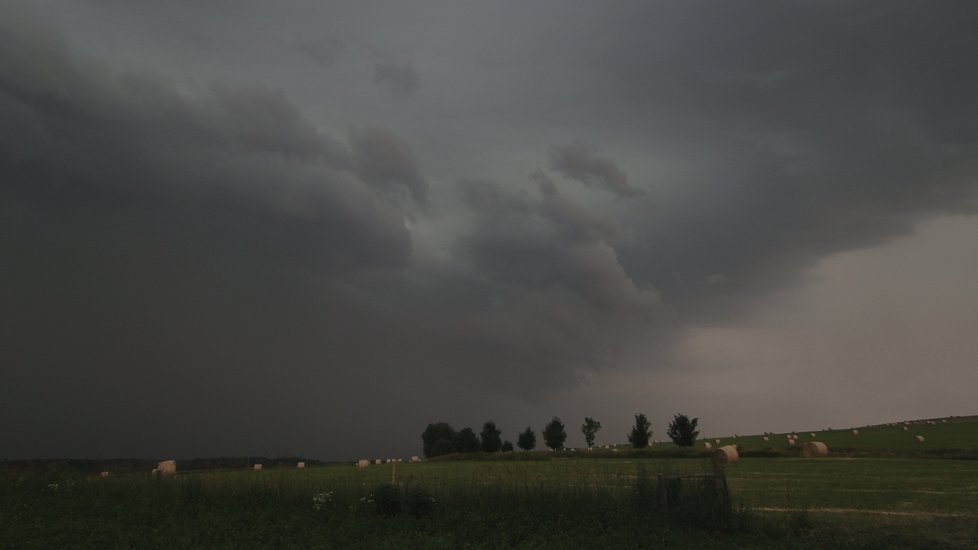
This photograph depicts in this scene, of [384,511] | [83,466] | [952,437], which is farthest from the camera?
[952,437]

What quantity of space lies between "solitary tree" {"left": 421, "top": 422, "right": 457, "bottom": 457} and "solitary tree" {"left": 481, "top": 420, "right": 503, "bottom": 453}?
57.7ft

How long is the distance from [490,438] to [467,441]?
53.9ft

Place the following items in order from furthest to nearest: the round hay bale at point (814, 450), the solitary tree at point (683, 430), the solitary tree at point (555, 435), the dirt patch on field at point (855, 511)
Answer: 1. the solitary tree at point (555, 435)
2. the solitary tree at point (683, 430)
3. the round hay bale at point (814, 450)
4. the dirt patch on field at point (855, 511)

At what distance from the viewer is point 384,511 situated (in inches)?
594

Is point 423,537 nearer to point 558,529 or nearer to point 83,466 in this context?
point 558,529

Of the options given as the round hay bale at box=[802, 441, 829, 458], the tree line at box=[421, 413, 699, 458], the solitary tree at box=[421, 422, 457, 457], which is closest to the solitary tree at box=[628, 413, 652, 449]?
the tree line at box=[421, 413, 699, 458]

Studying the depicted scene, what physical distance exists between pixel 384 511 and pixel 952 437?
2096 inches

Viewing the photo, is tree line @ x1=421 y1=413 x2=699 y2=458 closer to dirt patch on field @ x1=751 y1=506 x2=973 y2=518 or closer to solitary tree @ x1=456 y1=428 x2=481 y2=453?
solitary tree @ x1=456 y1=428 x2=481 y2=453

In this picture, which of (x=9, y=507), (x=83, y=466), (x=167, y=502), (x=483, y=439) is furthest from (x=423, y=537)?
(x=483, y=439)

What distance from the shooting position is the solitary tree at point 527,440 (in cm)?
8022

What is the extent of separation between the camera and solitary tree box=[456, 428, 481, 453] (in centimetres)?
9588

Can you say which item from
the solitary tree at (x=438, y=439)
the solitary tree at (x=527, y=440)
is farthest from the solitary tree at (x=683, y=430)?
the solitary tree at (x=438, y=439)

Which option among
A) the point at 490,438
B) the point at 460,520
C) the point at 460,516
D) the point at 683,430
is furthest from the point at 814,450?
the point at 490,438

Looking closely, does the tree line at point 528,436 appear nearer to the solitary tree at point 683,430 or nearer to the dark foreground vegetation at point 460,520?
the solitary tree at point 683,430
